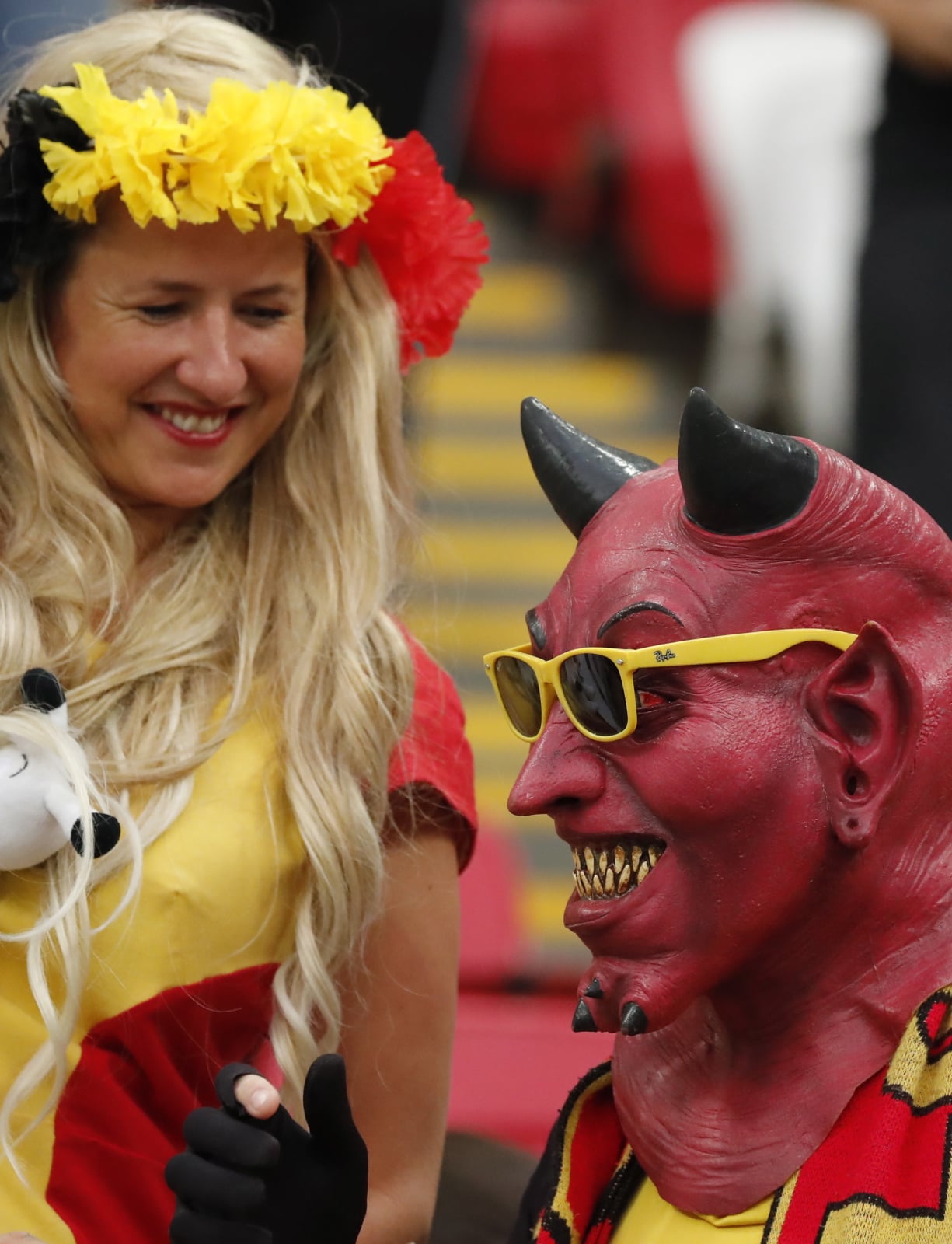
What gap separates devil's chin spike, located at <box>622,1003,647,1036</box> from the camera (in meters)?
1.86

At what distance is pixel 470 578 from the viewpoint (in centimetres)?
661

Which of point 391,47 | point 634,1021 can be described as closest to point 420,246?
point 634,1021

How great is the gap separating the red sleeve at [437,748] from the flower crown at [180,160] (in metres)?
0.61

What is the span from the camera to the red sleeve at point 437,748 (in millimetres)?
2592

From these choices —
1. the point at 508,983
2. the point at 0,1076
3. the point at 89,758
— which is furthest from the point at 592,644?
the point at 508,983

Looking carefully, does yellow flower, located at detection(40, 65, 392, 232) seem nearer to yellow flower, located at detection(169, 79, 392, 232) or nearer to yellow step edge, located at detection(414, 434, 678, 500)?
yellow flower, located at detection(169, 79, 392, 232)

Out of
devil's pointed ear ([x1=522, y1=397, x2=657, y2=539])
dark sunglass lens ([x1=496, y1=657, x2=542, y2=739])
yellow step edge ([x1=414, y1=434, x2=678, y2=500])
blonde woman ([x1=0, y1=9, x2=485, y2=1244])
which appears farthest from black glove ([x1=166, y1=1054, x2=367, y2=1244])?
yellow step edge ([x1=414, y1=434, x2=678, y2=500])

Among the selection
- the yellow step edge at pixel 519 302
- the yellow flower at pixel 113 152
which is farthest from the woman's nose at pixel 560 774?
the yellow step edge at pixel 519 302

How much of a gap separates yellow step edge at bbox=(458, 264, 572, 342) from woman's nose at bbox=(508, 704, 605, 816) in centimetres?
557

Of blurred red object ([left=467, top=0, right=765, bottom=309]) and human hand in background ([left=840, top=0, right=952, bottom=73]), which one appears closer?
human hand in background ([left=840, top=0, right=952, bottom=73])

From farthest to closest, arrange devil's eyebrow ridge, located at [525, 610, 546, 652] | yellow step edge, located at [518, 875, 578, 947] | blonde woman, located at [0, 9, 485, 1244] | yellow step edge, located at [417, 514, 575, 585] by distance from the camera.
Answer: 1. yellow step edge, located at [417, 514, 575, 585]
2. yellow step edge, located at [518, 875, 578, 947]
3. blonde woman, located at [0, 9, 485, 1244]
4. devil's eyebrow ridge, located at [525, 610, 546, 652]

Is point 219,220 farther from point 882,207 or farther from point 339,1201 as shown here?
point 882,207

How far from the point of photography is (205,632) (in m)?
2.59

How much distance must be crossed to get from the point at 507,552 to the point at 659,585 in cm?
487
